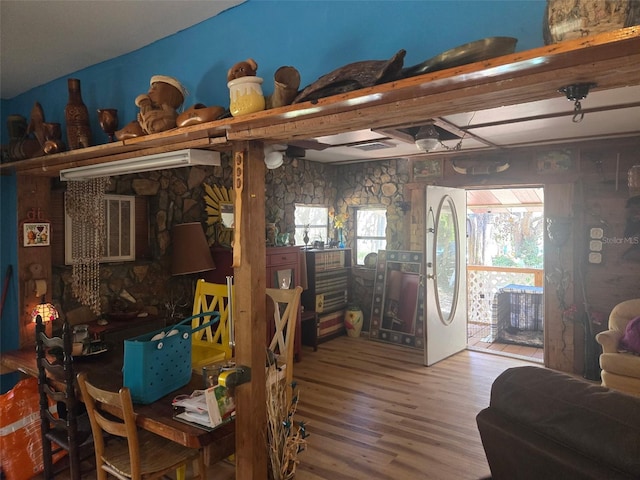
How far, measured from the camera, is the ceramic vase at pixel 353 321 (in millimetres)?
5777

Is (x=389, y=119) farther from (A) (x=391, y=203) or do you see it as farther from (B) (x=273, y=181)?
(A) (x=391, y=203)

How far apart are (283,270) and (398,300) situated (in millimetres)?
1743

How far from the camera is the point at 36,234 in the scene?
3129mm

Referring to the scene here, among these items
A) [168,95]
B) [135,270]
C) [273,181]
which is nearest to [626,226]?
[273,181]

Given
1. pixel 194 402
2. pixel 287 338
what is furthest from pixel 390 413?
pixel 194 402

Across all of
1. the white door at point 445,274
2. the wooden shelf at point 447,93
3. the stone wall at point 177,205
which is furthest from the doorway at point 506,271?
the wooden shelf at point 447,93

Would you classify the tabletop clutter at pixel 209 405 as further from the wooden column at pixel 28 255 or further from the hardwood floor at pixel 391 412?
the wooden column at pixel 28 255

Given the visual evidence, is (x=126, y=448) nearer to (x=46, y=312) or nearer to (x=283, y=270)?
(x=46, y=312)

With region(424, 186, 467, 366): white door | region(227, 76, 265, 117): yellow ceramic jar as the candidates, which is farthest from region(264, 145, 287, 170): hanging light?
region(424, 186, 467, 366): white door

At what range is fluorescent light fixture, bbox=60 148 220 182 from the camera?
2.05 m

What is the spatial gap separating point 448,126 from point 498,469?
7.68 ft

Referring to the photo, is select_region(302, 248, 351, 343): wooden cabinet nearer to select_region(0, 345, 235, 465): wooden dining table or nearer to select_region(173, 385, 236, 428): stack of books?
select_region(0, 345, 235, 465): wooden dining table

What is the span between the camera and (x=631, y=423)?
1117 millimetres

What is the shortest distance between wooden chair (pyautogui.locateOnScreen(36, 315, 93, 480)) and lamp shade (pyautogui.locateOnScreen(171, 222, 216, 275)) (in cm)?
157
